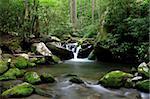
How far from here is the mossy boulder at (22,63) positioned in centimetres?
1197

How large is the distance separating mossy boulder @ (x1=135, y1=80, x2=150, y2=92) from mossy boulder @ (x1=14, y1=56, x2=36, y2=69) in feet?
17.3

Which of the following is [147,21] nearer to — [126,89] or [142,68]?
[142,68]

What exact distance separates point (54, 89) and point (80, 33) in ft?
47.9

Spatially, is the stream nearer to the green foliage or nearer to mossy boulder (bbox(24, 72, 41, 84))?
mossy boulder (bbox(24, 72, 41, 84))

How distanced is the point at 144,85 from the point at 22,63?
5.66m

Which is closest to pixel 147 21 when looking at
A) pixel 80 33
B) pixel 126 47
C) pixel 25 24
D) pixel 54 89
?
pixel 126 47

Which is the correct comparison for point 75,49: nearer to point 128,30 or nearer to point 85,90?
point 128,30

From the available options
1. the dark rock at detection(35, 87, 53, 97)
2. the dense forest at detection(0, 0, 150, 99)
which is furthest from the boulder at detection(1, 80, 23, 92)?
the dark rock at detection(35, 87, 53, 97)

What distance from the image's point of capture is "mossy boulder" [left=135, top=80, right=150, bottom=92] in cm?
820

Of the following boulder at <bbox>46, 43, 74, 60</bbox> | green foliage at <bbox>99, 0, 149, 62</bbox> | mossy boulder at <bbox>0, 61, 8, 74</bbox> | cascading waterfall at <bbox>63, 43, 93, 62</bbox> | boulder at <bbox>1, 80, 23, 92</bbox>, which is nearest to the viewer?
boulder at <bbox>1, 80, 23, 92</bbox>

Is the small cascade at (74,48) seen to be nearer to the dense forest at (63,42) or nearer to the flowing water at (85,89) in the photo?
the dense forest at (63,42)

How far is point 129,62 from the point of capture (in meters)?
13.4

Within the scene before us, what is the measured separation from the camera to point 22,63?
12.2 m

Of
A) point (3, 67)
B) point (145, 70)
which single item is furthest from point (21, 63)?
point (145, 70)
